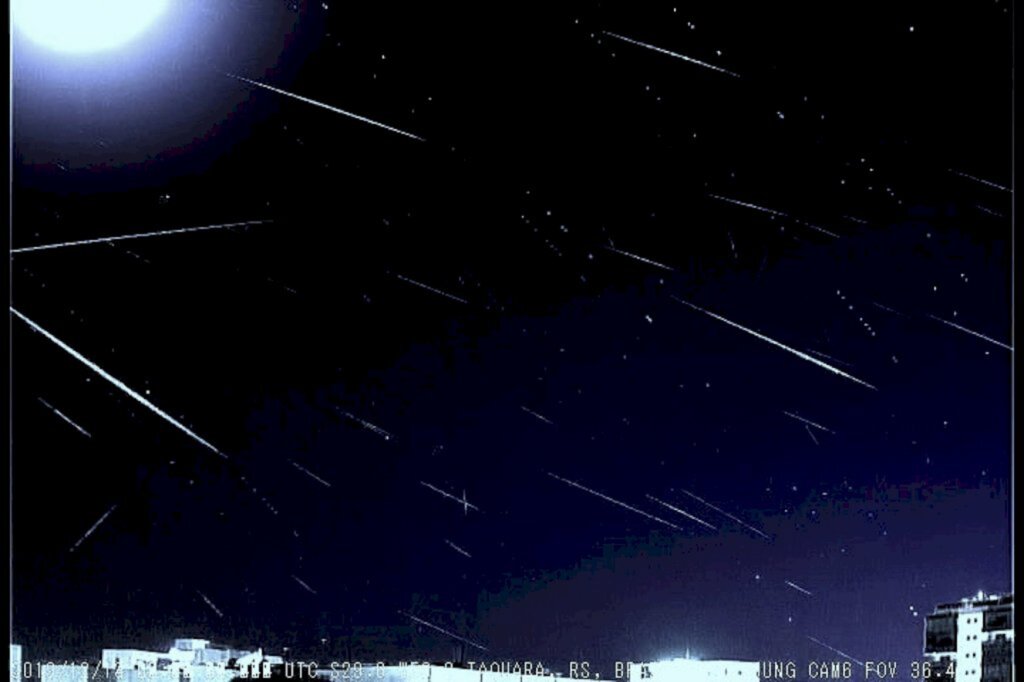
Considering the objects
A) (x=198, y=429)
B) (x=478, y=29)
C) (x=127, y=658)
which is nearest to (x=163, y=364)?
(x=198, y=429)

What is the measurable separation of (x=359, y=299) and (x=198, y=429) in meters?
1.42

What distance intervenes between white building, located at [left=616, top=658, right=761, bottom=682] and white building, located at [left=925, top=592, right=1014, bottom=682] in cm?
197

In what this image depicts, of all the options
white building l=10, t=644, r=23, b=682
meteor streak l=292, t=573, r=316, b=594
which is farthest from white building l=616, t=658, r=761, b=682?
white building l=10, t=644, r=23, b=682

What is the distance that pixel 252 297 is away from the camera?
348 cm

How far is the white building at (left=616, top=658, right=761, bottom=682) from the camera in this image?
251 inches

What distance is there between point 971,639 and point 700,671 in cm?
334

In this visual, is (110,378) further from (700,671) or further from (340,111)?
(700,671)

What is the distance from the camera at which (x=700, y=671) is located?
6.96 meters

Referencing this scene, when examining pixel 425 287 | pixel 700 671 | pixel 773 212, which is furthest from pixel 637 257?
pixel 700 671

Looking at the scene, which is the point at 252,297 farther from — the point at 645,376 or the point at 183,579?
the point at 183,579

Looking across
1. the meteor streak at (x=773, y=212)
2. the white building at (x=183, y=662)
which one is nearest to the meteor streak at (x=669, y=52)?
the meteor streak at (x=773, y=212)

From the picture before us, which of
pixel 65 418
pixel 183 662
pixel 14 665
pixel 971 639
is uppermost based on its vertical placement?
pixel 65 418

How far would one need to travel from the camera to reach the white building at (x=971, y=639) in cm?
328

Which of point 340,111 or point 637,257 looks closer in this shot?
point 340,111
